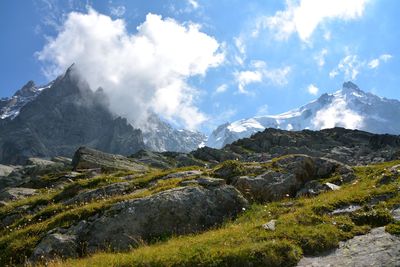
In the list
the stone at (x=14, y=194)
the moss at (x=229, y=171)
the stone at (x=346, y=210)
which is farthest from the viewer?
the stone at (x=14, y=194)

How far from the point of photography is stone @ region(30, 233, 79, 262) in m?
19.5

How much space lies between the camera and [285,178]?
28.8 m

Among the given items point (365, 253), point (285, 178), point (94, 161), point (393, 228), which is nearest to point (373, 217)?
point (393, 228)

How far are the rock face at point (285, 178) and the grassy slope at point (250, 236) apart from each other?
191 centimetres

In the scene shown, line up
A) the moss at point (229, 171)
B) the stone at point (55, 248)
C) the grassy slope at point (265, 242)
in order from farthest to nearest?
the moss at point (229, 171) → the stone at point (55, 248) → the grassy slope at point (265, 242)

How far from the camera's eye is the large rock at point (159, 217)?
21.0 metres

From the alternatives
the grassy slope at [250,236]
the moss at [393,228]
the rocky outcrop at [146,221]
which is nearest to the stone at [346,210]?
the grassy slope at [250,236]

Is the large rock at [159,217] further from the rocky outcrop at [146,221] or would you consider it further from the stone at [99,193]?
the stone at [99,193]

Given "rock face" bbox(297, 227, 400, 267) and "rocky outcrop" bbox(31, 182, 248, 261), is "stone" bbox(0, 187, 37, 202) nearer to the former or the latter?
"rocky outcrop" bbox(31, 182, 248, 261)

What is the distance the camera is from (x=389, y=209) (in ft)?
65.2

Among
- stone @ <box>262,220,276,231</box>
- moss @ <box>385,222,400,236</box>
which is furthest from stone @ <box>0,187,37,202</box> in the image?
moss @ <box>385,222,400,236</box>

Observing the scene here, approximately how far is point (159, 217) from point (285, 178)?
10351mm

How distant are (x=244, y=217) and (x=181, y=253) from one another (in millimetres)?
7235

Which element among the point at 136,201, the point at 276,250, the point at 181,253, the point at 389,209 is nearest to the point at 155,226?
the point at 136,201
